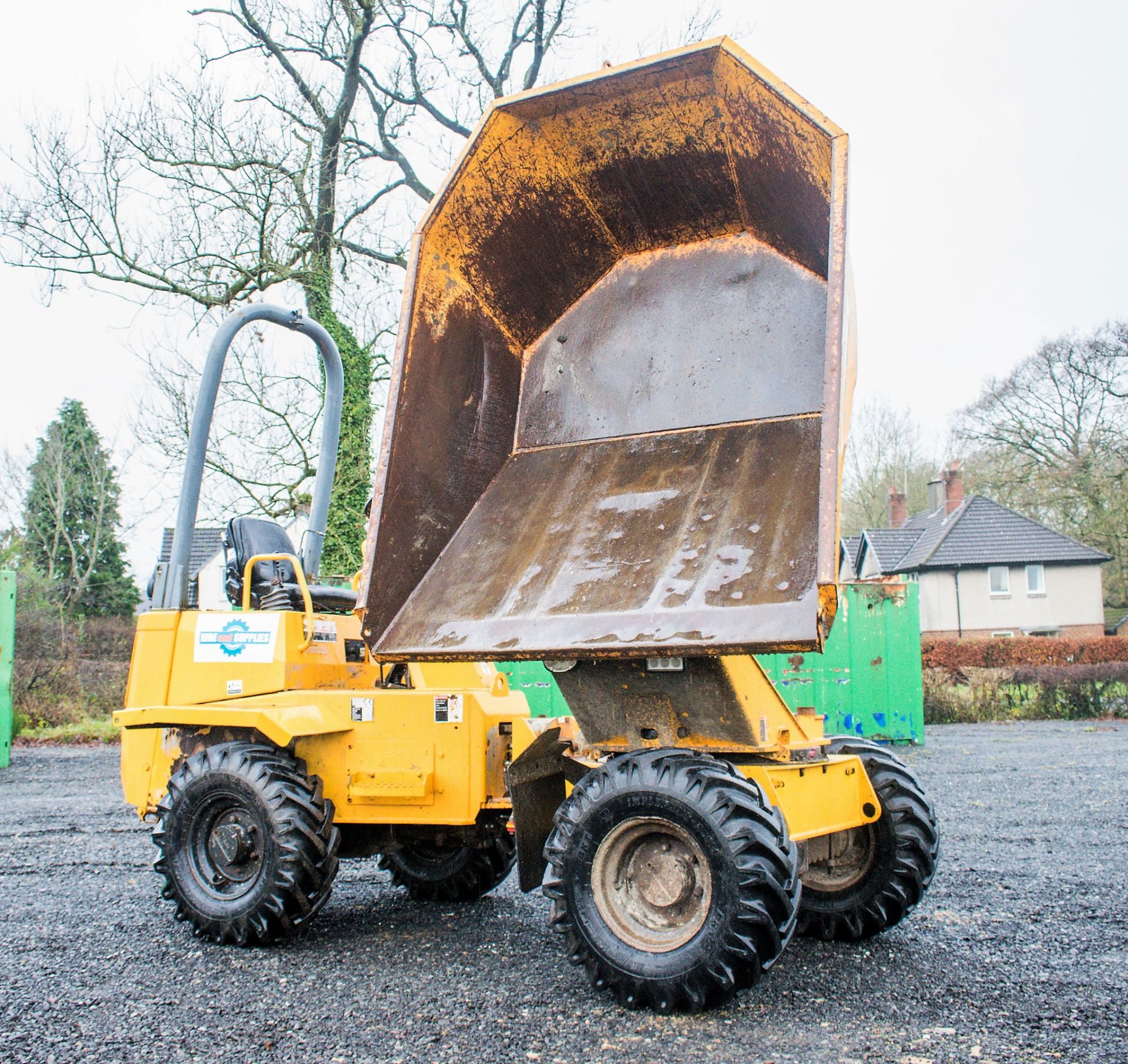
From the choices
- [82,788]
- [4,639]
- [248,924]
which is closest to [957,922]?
[248,924]

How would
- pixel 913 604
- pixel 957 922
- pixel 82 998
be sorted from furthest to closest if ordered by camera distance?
1. pixel 913 604
2. pixel 957 922
3. pixel 82 998

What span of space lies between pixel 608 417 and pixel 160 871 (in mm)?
3006

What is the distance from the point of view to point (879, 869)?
14.5 ft

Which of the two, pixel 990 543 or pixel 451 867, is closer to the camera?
pixel 451 867

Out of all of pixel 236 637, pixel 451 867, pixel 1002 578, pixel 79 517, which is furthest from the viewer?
pixel 1002 578

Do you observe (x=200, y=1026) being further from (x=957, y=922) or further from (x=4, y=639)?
(x=4, y=639)

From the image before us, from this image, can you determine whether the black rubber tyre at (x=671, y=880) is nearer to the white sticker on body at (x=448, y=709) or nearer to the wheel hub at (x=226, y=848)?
the white sticker on body at (x=448, y=709)

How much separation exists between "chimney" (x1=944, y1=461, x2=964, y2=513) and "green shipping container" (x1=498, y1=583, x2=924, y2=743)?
1016 inches

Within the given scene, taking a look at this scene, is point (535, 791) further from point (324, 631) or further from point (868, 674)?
point (868, 674)

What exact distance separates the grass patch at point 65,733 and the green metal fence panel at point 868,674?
1020 centimetres

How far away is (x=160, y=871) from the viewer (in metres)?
4.77

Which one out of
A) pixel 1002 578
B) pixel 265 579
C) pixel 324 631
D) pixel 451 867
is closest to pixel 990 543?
pixel 1002 578

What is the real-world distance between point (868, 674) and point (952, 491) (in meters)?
26.9

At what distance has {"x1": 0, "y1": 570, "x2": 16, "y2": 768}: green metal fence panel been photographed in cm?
1285
